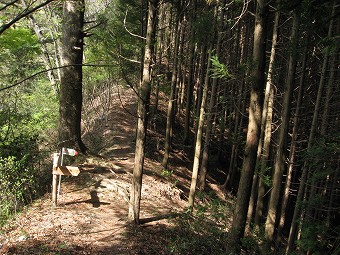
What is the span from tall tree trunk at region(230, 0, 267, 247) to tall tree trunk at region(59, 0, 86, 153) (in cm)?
615

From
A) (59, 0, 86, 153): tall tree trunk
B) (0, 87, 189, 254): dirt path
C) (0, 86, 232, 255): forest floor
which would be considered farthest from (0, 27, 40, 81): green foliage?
(0, 87, 189, 254): dirt path

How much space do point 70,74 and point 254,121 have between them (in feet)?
21.8

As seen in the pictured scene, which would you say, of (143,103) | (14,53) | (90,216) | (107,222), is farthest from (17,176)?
(14,53)

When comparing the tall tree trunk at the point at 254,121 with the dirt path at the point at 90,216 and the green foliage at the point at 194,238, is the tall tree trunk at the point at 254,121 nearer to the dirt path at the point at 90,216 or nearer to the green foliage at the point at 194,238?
the green foliage at the point at 194,238

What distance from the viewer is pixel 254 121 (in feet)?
18.6

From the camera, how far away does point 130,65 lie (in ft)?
54.6

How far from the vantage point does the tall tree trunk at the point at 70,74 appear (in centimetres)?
974

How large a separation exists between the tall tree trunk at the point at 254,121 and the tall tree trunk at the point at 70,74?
6.15m

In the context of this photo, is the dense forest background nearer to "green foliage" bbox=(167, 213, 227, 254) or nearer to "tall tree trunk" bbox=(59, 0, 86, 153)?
"tall tree trunk" bbox=(59, 0, 86, 153)

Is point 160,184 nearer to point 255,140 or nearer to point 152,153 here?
point 152,153

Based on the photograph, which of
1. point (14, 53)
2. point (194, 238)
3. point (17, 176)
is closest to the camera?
point (194, 238)

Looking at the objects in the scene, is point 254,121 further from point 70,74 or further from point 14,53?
point 14,53

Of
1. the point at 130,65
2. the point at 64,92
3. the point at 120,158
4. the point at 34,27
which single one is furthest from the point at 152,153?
the point at 34,27

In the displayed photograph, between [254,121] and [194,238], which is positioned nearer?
[254,121]
